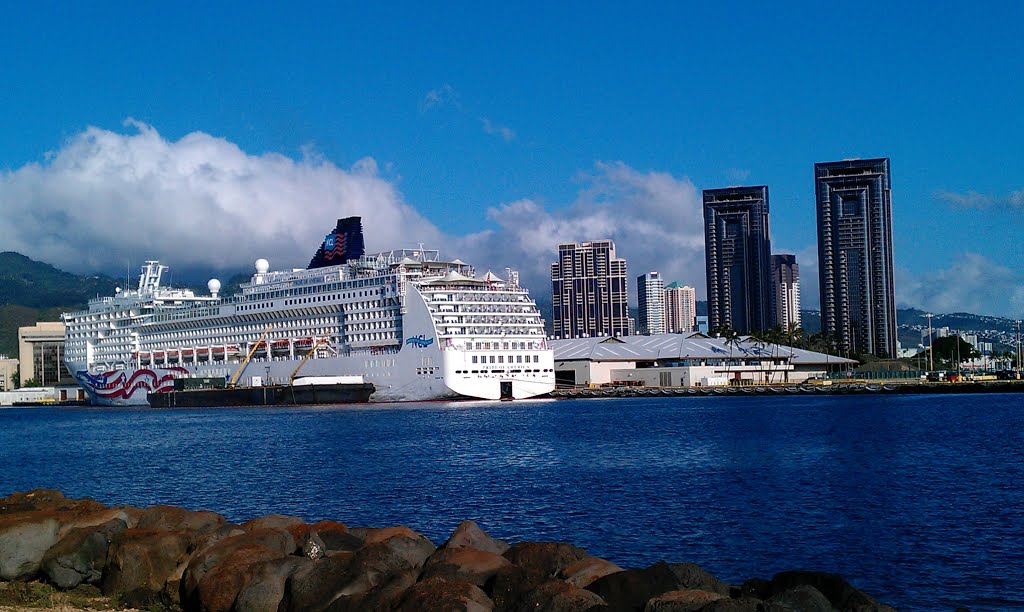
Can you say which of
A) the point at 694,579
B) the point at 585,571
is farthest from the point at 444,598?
the point at 694,579

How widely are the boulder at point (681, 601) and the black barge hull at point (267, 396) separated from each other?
226 ft

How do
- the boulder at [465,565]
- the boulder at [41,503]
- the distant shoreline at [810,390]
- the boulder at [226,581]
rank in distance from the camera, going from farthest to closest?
the distant shoreline at [810,390]
the boulder at [41,503]
the boulder at [226,581]
the boulder at [465,565]

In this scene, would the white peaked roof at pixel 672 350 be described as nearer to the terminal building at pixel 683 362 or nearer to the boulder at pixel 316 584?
the terminal building at pixel 683 362

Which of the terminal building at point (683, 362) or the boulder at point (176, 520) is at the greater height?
the terminal building at point (683, 362)

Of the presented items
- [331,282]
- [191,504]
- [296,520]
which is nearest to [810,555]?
[296,520]

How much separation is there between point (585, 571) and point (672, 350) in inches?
4275

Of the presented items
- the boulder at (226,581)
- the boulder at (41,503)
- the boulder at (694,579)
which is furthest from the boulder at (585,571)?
the boulder at (41,503)

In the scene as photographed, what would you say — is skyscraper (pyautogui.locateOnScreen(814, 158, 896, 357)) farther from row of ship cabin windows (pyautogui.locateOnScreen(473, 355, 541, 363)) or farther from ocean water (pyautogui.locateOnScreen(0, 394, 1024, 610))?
ocean water (pyautogui.locateOnScreen(0, 394, 1024, 610))

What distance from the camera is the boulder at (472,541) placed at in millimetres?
15023

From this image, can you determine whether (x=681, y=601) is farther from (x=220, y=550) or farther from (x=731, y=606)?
(x=220, y=550)

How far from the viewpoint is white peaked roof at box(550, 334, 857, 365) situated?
11662 cm

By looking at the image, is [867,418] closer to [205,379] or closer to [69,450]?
[69,450]

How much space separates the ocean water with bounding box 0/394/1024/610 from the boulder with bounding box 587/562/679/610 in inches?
192

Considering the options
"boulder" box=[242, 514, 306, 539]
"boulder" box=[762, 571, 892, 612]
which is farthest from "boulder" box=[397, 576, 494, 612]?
"boulder" box=[242, 514, 306, 539]
